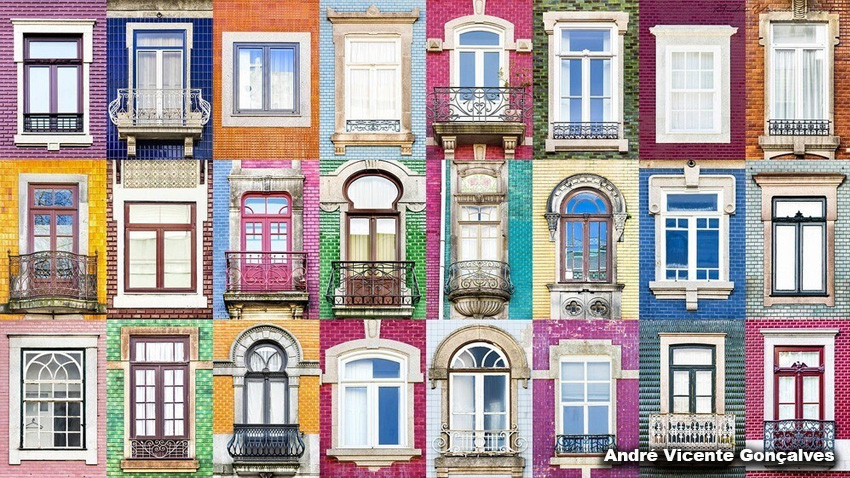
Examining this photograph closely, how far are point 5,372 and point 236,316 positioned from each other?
5049 millimetres

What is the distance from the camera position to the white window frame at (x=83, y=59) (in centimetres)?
3061

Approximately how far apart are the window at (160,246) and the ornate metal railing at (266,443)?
331 centimetres

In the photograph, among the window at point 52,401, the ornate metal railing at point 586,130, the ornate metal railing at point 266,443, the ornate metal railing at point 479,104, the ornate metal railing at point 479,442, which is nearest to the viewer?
the ornate metal railing at point 266,443

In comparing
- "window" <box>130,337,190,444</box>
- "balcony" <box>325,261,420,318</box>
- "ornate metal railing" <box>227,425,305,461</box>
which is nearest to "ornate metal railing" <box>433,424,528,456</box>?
"balcony" <box>325,261,420,318</box>

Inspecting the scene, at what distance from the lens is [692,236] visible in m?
30.8

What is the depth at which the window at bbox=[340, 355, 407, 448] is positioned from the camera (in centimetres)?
3044

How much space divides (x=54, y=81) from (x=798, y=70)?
638 inches

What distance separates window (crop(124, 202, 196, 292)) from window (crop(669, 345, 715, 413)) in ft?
34.5

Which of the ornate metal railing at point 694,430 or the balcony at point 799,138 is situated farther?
the balcony at point 799,138

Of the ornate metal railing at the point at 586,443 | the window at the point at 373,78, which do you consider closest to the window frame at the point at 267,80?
the window at the point at 373,78

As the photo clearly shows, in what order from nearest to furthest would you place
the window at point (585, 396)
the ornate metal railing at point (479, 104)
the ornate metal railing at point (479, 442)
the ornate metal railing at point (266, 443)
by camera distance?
the ornate metal railing at point (266, 443) < the ornate metal railing at point (479, 442) < the window at point (585, 396) < the ornate metal railing at point (479, 104)

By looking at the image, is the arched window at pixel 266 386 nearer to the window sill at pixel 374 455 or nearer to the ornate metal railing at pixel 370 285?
the window sill at pixel 374 455

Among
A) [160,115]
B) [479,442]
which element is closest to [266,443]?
[479,442]

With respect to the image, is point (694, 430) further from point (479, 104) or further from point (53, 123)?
point (53, 123)
